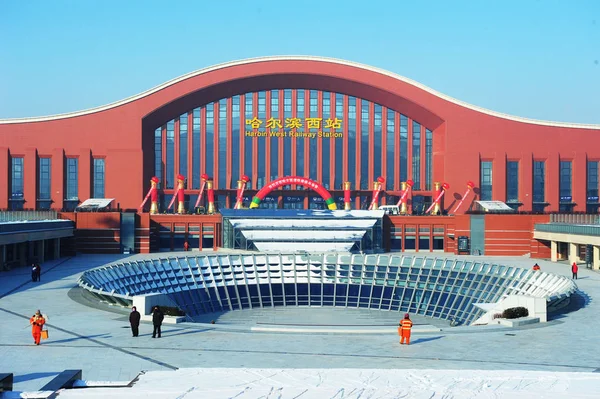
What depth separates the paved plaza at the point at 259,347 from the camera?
22984mm

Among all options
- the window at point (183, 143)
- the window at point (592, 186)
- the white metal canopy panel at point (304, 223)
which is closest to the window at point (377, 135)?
the white metal canopy panel at point (304, 223)

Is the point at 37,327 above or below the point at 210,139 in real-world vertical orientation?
below

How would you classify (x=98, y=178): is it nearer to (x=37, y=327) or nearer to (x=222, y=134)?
(x=222, y=134)

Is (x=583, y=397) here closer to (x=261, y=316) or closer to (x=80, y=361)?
(x=80, y=361)

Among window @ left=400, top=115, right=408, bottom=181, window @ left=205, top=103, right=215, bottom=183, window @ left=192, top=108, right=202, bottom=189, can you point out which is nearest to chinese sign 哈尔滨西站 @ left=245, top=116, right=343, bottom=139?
window @ left=205, top=103, right=215, bottom=183

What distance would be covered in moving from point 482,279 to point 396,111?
42481 millimetres

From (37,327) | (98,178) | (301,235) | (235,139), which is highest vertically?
(235,139)

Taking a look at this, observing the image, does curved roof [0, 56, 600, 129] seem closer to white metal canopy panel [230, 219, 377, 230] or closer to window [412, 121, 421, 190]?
window [412, 121, 421, 190]

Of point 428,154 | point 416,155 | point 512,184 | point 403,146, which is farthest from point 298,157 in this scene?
point 512,184

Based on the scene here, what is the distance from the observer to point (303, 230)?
247 ft

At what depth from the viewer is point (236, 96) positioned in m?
90.5

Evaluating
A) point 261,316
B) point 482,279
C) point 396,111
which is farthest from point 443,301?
point 396,111

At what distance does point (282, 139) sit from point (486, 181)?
994 inches

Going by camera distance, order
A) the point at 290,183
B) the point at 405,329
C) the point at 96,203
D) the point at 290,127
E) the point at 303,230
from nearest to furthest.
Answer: the point at 405,329 < the point at 303,230 < the point at 96,203 < the point at 290,183 < the point at 290,127
